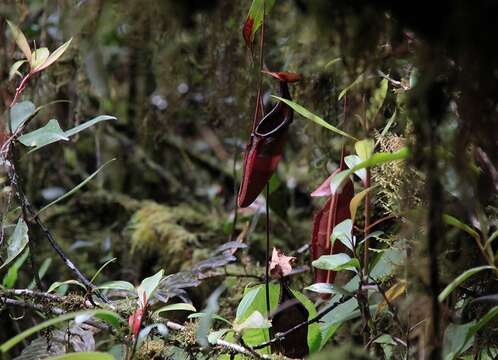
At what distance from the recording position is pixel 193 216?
2.11 metres

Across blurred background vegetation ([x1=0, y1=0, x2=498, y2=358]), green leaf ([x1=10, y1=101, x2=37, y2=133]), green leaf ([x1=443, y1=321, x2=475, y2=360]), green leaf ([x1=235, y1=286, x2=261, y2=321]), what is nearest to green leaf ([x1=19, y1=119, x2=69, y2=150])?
green leaf ([x1=10, y1=101, x2=37, y2=133])

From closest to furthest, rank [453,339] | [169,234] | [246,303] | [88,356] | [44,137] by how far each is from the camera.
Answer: [88,356] → [453,339] → [246,303] → [44,137] → [169,234]

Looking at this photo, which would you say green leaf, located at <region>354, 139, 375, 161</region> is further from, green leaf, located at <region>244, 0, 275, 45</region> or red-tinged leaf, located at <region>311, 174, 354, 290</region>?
green leaf, located at <region>244, 0, 275, 45</region>

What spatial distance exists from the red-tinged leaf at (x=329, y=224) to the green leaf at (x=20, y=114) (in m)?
0.57

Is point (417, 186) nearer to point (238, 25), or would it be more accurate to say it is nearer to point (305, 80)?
point (305, 80)

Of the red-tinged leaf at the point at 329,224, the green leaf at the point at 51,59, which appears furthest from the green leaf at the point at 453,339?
the green leaf at the point at 51,59

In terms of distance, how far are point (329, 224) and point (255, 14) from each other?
383 millimetres

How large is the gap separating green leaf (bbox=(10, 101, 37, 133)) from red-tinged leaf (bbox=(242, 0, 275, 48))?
0.43 m

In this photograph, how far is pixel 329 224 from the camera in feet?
3.17

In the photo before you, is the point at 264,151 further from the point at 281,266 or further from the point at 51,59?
the point at 51,59

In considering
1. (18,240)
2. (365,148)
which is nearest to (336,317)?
(365,148)

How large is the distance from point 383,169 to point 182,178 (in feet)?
5.97

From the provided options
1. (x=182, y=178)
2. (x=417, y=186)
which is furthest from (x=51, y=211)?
(x=417, y=186)

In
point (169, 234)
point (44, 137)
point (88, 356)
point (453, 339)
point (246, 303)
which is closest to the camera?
point (88, 356)
